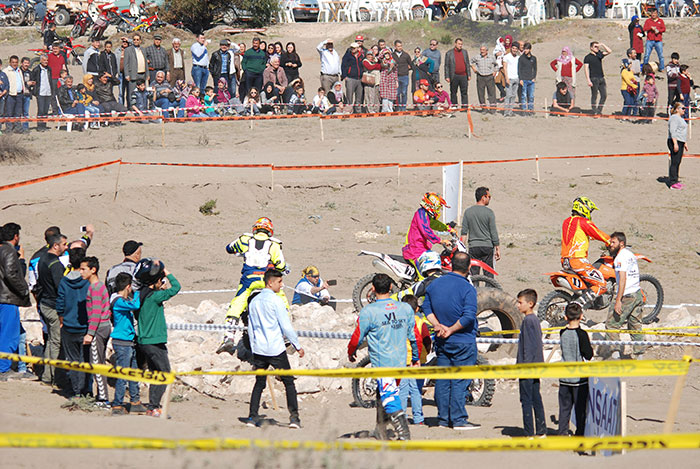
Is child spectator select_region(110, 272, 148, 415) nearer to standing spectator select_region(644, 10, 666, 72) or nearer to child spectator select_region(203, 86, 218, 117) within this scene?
child spectator select_region(203, 86, 218, 117)

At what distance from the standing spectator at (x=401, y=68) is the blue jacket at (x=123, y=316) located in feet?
55.6

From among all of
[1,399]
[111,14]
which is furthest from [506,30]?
[1,399]

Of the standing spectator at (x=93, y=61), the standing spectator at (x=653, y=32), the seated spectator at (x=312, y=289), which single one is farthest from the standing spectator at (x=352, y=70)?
the seated spectator at (x=312, y=289)

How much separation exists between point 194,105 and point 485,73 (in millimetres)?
7885

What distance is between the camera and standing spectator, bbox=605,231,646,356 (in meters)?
11.3

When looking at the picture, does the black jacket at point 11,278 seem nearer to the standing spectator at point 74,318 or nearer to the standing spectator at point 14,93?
the standing spectator at point 74,318

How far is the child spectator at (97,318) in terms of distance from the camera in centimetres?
884

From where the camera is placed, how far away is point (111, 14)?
37500 millimetres

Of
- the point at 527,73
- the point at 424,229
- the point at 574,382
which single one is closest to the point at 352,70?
the point at 527,73

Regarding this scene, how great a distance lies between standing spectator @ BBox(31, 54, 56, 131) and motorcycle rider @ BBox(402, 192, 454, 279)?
46.7 ft

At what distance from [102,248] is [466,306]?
1013 cm

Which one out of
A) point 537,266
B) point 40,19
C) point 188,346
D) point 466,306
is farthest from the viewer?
point 40,19

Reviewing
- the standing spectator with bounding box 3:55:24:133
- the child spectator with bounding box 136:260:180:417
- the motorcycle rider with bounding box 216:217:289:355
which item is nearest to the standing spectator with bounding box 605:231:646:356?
the motorcycle rider with bounding box 216:217:289:355

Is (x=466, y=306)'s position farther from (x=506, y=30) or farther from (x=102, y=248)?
(x=506, y=30)
